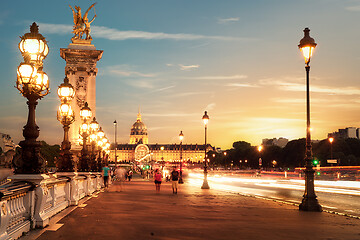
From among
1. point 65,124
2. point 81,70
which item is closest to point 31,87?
point 65,124

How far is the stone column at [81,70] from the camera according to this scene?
6912cm

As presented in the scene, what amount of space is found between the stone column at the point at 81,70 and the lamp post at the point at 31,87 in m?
53.6

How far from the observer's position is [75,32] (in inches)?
2835

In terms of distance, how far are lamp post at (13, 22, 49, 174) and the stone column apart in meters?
53.6

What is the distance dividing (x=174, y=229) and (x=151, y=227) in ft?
2.65

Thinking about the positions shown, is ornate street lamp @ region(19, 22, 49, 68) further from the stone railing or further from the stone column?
the stone column

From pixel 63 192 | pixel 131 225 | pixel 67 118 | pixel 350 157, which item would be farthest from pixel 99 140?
pixel 350 157

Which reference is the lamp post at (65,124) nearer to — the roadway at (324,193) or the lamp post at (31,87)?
the lamp post at (31,87)

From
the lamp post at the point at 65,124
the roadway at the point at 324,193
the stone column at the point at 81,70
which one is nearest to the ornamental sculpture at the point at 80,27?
the stone column at the point at 81,70

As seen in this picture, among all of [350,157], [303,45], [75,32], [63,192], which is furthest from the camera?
[350,157]

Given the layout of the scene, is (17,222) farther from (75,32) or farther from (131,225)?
(75,32)

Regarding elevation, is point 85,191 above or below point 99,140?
below

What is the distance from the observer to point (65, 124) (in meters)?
24.0

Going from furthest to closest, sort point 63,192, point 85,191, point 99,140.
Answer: point 99,140 < point 85,191 < point 63,192
